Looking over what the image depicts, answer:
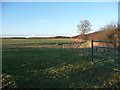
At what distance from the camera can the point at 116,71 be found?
9.63 meters

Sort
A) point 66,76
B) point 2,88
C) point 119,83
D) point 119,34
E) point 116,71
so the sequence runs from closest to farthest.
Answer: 1. point 2,88
2. point 119,83
3. point 66,76
4. point 116,71
5. point 119,34

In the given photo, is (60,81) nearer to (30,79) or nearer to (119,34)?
(30,79)

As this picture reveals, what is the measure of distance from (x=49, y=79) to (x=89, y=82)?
144 cm

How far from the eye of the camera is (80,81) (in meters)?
7.55

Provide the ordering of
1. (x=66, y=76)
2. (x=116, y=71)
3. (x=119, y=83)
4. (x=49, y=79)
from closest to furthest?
(x=119, y=83)
(x=49, y=79)
(x=66, y=76)
(x=116, y=71)

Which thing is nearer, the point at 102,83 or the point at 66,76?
the point at 102,83

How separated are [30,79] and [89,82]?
6.78 ft

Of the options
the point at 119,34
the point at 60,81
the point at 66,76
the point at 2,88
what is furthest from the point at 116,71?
the point at 119,34

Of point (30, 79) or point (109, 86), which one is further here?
point (30, 79)

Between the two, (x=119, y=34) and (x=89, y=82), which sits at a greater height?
(x=119, y=34)

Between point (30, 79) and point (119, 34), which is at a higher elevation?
point (119, 34)

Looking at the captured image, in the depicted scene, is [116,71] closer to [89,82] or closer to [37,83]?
[89,82]

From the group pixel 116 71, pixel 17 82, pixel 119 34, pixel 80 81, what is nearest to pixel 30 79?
pixel 17 82

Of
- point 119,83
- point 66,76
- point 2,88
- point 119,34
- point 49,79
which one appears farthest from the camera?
point 119,34
